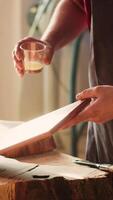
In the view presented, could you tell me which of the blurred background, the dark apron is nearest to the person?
the dark apron

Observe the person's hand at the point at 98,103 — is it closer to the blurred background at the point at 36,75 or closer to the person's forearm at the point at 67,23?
the person's forearm at the point at 67,23

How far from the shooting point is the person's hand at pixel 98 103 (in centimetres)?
95

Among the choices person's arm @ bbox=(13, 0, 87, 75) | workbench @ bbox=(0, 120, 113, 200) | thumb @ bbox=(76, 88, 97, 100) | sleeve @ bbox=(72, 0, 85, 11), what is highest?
sleeve @ bbox=(72, 0, 85, 11)

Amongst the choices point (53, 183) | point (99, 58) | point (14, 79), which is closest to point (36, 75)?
point (14, 79)

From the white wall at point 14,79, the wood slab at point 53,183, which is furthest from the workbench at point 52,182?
the white wall at point 14,79

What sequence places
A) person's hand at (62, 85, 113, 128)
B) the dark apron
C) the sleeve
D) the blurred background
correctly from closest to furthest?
person's hand at (62, 85, 113, 128), the dark apron, the sleeve, the blurred background

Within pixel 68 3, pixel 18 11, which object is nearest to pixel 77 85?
pixel 18 11

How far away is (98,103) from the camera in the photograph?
96 centimetres

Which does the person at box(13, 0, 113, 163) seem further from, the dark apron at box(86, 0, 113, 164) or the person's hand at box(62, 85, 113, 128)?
the person's hand at box(62, 85, 113, 128)

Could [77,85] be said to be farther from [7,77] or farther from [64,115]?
[64,115]

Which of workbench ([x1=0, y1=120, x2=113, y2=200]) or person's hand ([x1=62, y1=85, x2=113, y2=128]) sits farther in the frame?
person's hand ([x1=62, y1=85, x2=113, y2=128])

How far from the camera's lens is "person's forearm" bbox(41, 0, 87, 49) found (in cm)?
140

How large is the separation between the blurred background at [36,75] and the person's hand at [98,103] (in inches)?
61.6

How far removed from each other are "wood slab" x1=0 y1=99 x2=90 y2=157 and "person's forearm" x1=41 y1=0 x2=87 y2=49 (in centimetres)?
45
